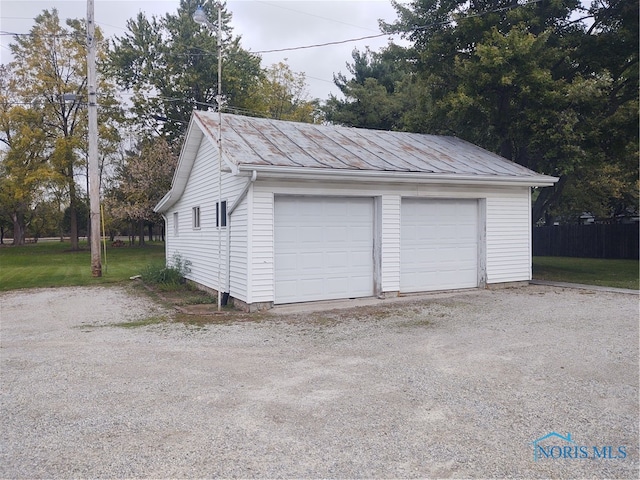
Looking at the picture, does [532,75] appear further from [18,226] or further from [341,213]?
[18,226]

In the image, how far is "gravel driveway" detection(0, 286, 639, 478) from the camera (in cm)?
331

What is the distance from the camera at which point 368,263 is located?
10281 millimetres

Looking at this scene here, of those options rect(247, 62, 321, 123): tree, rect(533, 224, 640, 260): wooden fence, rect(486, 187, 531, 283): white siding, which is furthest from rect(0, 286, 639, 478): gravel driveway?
rect(247, 62, 321, 123): tree

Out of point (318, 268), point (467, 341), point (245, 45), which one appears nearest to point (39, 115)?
point (245, 45)

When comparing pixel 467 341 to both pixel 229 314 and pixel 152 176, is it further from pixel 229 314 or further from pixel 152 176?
pixel 152 176

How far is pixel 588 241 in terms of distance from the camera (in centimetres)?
2327

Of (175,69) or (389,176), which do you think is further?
→ (175,69)

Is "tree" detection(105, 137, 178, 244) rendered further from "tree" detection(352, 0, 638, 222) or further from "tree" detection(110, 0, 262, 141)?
"tree" detection(352, 0, 638, 222)

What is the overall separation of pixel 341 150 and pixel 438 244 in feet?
9.83

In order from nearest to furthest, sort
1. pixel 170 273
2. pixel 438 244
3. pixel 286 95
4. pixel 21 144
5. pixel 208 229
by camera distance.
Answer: pixel 438 244, pixel 208 229, pixel 170 273, pixel 21 144, pixel 286 95

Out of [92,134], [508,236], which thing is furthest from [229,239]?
[92,134]

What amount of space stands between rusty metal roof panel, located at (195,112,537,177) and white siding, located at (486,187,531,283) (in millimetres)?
660

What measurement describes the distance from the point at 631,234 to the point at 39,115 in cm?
3062

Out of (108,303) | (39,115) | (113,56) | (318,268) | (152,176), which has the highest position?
(113,56)
